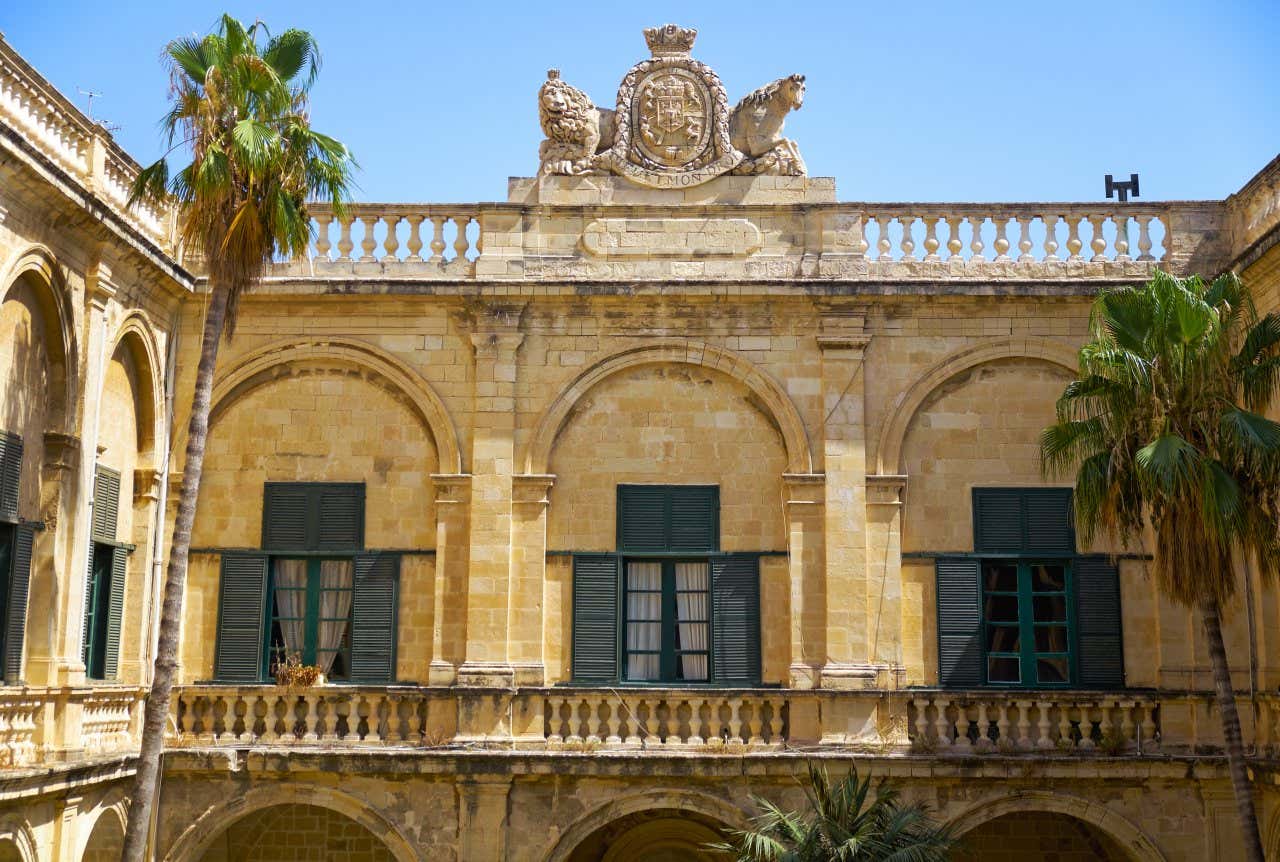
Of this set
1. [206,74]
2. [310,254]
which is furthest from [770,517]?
[206,74]

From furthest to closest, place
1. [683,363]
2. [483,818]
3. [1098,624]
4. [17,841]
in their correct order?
1. [683,363]
2. [1098,624]
3. [483,818]
4. [17,841]

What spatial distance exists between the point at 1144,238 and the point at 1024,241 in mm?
1452

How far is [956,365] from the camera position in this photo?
1923 centimetres

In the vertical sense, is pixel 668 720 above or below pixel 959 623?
below

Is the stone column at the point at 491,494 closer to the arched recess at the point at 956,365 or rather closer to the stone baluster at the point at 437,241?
the stone baluster at the point at 437,241

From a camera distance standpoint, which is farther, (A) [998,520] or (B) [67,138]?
(A) [998,520]

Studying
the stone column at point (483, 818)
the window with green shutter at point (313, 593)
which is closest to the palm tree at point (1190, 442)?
the stone column at point (483, 818)

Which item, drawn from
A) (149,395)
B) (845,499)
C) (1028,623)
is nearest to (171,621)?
(149,395)

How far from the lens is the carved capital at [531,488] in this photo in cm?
1902

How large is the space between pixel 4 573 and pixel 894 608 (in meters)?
9.63

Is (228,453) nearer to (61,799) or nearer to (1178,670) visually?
(61,799)

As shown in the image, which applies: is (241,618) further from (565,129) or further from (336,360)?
(565,129)

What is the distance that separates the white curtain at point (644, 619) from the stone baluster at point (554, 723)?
3.25 feet

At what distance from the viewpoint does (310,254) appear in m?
19.7
